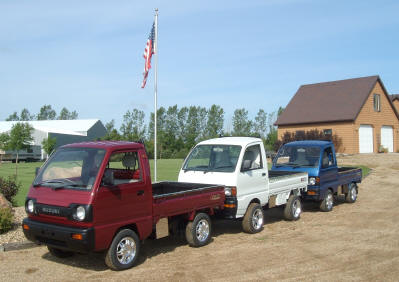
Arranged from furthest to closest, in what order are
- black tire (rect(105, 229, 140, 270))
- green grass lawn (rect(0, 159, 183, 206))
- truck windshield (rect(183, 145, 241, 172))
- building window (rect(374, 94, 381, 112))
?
building window (rect(374, 94, 381, 112)) < green grass lawn (rect(0, 159, 183, 206)) < truck windshield (rect(183, 145, 241, 172)) < black tire (rect(105, 229, 140, 270))

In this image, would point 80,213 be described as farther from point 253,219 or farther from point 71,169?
point 253,219

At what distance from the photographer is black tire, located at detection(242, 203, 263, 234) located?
377 inches

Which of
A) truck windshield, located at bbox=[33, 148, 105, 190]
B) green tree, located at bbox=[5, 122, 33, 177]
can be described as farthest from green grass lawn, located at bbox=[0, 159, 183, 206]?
green tree, located at bbox=[5, 122, 33, 177]

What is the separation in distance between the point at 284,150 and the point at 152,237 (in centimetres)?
715

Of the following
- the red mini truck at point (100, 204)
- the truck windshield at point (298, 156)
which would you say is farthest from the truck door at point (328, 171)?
the red mini truck at point (100, 204)

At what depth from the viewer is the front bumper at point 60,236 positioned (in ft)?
20.7

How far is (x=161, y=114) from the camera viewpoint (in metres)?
81.6

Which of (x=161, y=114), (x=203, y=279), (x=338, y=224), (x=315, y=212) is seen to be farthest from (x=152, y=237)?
(x=161, y=114)

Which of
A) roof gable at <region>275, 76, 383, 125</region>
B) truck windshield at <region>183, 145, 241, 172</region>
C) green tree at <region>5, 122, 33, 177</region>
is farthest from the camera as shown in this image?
green tree at <region>5, 122, 33, 177</region>

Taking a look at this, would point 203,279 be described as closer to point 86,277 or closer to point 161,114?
point 86,277

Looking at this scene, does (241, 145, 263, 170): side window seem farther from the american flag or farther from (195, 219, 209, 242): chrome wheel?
the american flag

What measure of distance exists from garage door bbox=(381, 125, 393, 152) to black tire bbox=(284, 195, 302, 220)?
1303 inches

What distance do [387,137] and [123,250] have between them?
40452 mm

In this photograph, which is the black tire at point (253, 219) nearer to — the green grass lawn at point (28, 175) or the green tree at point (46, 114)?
the green grass lawn at point (28, 175)
